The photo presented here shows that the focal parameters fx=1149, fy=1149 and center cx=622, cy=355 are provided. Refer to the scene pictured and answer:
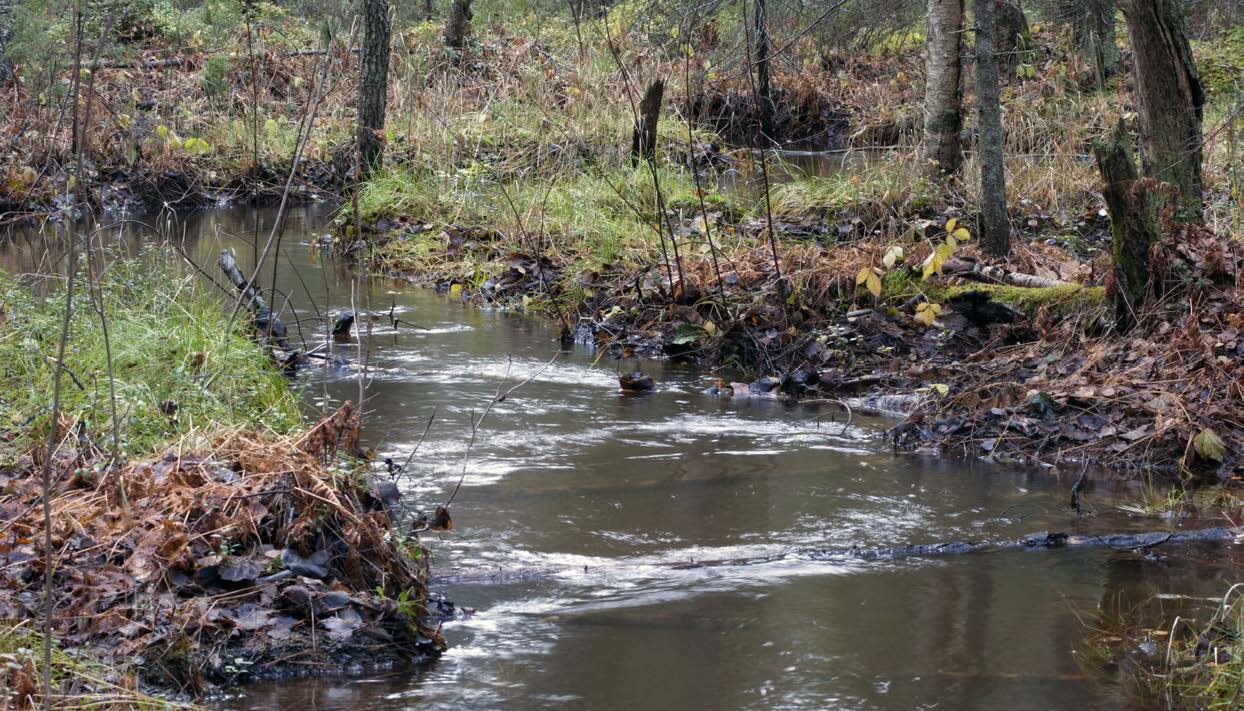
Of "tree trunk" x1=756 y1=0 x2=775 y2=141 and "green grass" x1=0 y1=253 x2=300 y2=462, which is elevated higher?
"tree trunk" x1=756 y1=0 x2=775 y2=141

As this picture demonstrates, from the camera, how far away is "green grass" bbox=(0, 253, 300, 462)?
4.75m

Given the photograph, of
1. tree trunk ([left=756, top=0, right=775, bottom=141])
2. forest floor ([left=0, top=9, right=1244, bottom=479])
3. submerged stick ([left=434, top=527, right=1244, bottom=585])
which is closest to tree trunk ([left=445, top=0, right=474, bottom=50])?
forest floor ([left=0, top=9, right=1244, bottom=479])

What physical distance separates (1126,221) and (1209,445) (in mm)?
1477

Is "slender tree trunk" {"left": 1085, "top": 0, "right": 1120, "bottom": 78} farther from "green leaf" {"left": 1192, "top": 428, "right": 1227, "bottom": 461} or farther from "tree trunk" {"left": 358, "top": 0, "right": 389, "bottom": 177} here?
"tree trunk" {"left": 358, "top": 0, "right": 389, "bottom": 177}

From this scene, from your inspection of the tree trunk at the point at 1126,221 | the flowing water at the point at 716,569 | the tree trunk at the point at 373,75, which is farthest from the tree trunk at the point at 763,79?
the flowing water at the point at 716,569

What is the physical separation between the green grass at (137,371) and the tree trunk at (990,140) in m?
5.04

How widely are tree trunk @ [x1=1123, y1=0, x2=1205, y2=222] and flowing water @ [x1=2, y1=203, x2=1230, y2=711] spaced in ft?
7.88

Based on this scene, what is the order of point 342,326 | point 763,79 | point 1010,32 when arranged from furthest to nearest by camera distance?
point 1010,32 < point 763,79 < point 342,326

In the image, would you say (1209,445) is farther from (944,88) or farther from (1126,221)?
(944,88)

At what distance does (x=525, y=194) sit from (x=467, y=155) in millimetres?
2131

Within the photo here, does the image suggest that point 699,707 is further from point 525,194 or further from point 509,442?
point 525,194

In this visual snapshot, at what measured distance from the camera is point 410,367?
773 cm

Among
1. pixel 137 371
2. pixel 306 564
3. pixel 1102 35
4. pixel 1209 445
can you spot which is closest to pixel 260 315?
pixel 137 371

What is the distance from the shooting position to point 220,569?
3729mm
